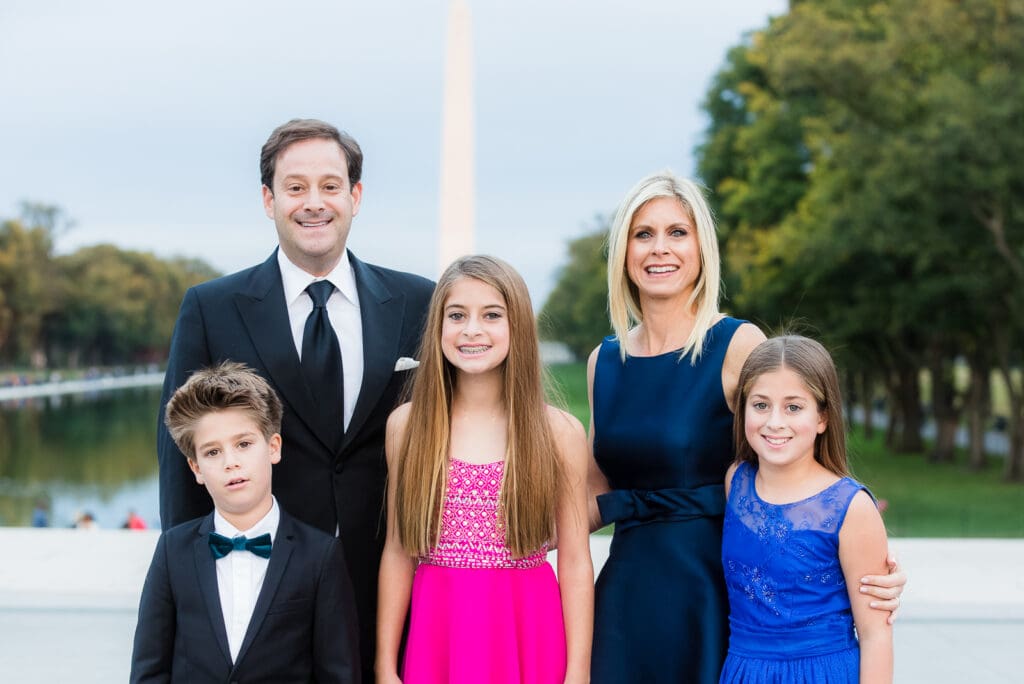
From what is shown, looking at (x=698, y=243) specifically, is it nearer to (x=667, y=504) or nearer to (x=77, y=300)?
(x=667, y=504)

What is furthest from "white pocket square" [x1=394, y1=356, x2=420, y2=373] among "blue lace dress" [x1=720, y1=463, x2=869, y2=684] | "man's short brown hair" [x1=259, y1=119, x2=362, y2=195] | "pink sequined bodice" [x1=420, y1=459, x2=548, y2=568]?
"blue lace dress" [x1=720, y1=463, x2=869, y2=684]

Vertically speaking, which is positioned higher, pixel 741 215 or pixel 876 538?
pixel 741 215

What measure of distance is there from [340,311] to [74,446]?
5257 centimetres

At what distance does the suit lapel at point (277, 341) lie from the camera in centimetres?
392

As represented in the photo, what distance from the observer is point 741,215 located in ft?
86.4

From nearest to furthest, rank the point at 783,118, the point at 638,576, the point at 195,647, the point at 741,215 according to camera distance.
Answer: the point at 195,647 < the point at 638,576 < the point at 783,118 < the point at 741,215

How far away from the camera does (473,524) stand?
3779 millimetres

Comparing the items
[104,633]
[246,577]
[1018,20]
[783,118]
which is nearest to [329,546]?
[246,577]

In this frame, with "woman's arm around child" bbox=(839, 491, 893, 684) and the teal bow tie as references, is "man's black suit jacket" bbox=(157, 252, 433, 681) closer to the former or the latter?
the teal bow tie

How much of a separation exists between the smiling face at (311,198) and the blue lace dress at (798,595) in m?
1.86

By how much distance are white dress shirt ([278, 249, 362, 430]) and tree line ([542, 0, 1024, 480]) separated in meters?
14.7

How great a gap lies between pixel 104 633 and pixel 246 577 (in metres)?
3.01

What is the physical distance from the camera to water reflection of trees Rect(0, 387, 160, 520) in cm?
3891

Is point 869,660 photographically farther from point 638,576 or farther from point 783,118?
point 783,118
